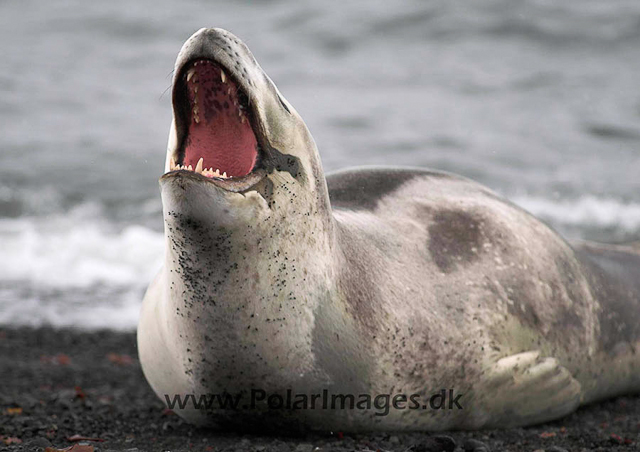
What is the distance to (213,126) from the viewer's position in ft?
9.82

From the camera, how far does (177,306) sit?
307 cm

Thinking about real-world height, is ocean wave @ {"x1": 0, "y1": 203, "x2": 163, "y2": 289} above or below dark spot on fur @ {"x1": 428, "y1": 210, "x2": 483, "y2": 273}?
below

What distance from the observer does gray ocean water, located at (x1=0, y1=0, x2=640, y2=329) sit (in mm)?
8836

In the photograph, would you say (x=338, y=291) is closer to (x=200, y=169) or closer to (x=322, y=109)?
(x=200, y=169)

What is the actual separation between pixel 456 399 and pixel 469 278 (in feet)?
1.64

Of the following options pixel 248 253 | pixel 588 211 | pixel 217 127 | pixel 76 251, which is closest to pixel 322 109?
pixel 588 211

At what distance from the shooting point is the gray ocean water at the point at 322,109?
884 centimetres

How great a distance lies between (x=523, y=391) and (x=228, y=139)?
165 centimetres

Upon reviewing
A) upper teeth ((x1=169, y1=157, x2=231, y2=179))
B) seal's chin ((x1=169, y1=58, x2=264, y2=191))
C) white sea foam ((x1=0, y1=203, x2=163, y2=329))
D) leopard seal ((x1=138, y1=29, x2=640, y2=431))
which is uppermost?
seal's chin ((x1=169, y1=58, x2=264, y2=191))

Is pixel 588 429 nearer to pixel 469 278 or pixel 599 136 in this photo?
pixel 469 278

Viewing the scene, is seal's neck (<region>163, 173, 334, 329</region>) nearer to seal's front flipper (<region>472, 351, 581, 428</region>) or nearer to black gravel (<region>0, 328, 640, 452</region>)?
black gravel (<region>0, 328, 640, 452</region>)

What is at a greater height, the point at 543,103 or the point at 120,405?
the point at 543,103

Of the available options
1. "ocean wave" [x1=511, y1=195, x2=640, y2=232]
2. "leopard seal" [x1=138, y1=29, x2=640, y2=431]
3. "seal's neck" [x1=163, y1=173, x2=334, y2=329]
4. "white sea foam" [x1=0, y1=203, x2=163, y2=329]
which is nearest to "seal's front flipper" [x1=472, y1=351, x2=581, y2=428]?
"leopard seal" [x1=138, y1=29, x2=640, y2=431]

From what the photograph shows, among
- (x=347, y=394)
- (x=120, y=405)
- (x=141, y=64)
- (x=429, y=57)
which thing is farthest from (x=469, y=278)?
(x=141, y=64)
